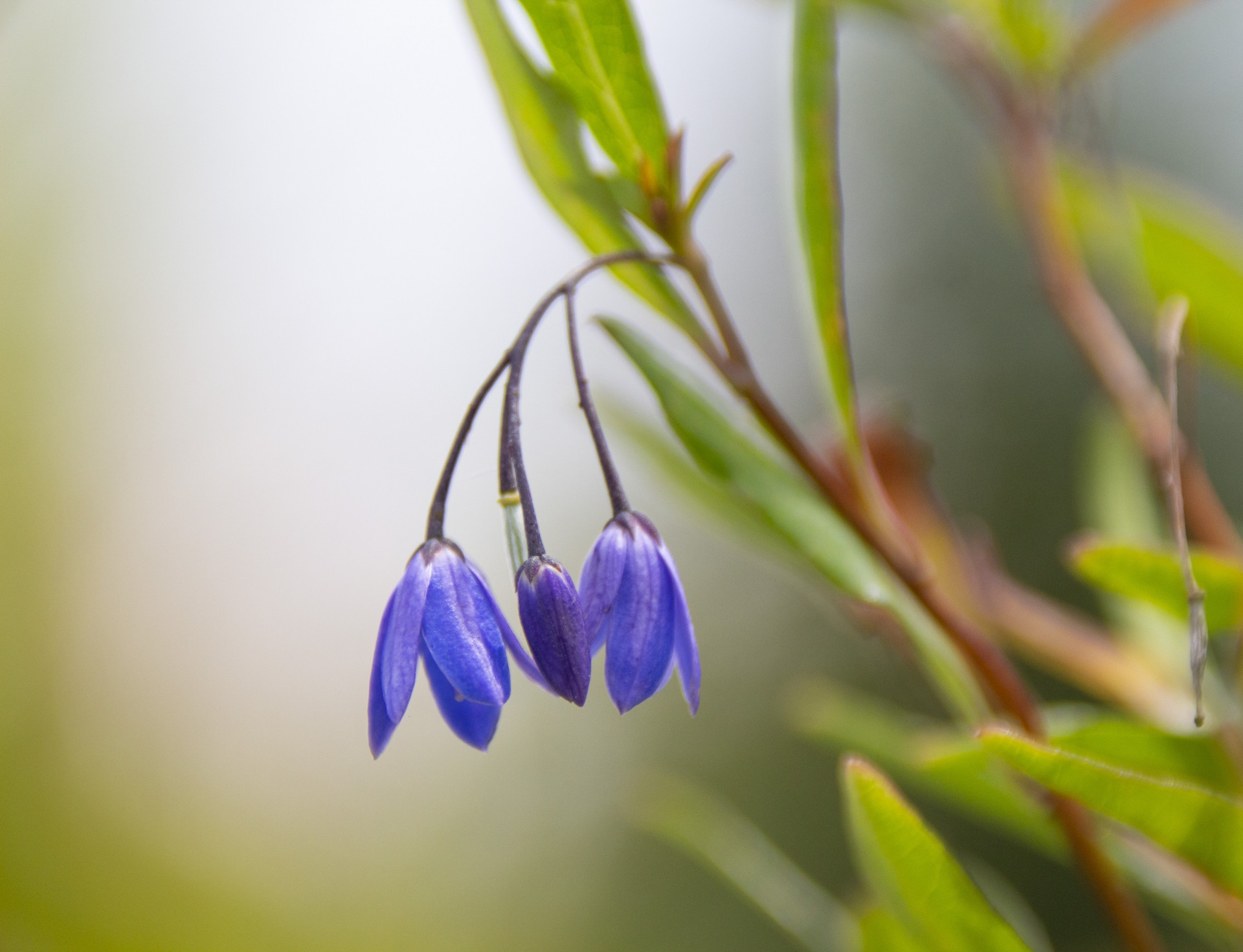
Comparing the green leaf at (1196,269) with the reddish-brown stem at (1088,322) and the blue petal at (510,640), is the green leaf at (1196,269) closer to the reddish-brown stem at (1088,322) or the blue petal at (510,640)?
the reddish-brown stem at (1088,322)

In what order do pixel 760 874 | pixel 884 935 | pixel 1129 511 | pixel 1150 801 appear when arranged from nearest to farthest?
pixel 1150 801 → pixel 884 935 → pixel 760 874 → pixel 1129 511

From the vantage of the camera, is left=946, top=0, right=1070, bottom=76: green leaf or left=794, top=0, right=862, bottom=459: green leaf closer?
left=794, top=0, right=862, bottom=459: green leaf

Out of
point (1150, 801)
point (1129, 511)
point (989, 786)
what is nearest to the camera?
point (1150, 801)

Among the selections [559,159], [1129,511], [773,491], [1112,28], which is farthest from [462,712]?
[1112,28]

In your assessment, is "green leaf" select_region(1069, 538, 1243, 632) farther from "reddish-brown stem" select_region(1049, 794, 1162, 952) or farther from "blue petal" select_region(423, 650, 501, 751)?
"blue petal" select_region(423, 650, 501, 751)

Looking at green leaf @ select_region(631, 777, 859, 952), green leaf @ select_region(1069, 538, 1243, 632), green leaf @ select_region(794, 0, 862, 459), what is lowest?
green leaf @ select_region(631, 777, 859, 952)

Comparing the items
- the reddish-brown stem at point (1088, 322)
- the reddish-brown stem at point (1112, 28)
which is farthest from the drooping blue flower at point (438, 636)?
the reddish-brown stem at point (1112, 28)

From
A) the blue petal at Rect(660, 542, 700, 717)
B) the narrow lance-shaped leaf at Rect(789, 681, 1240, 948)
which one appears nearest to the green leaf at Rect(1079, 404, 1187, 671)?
the narrow lance-shaped leaf at Rect(789, 681, 1240, 948)

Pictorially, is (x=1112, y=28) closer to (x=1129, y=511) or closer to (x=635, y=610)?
(x=1129, y=511)
